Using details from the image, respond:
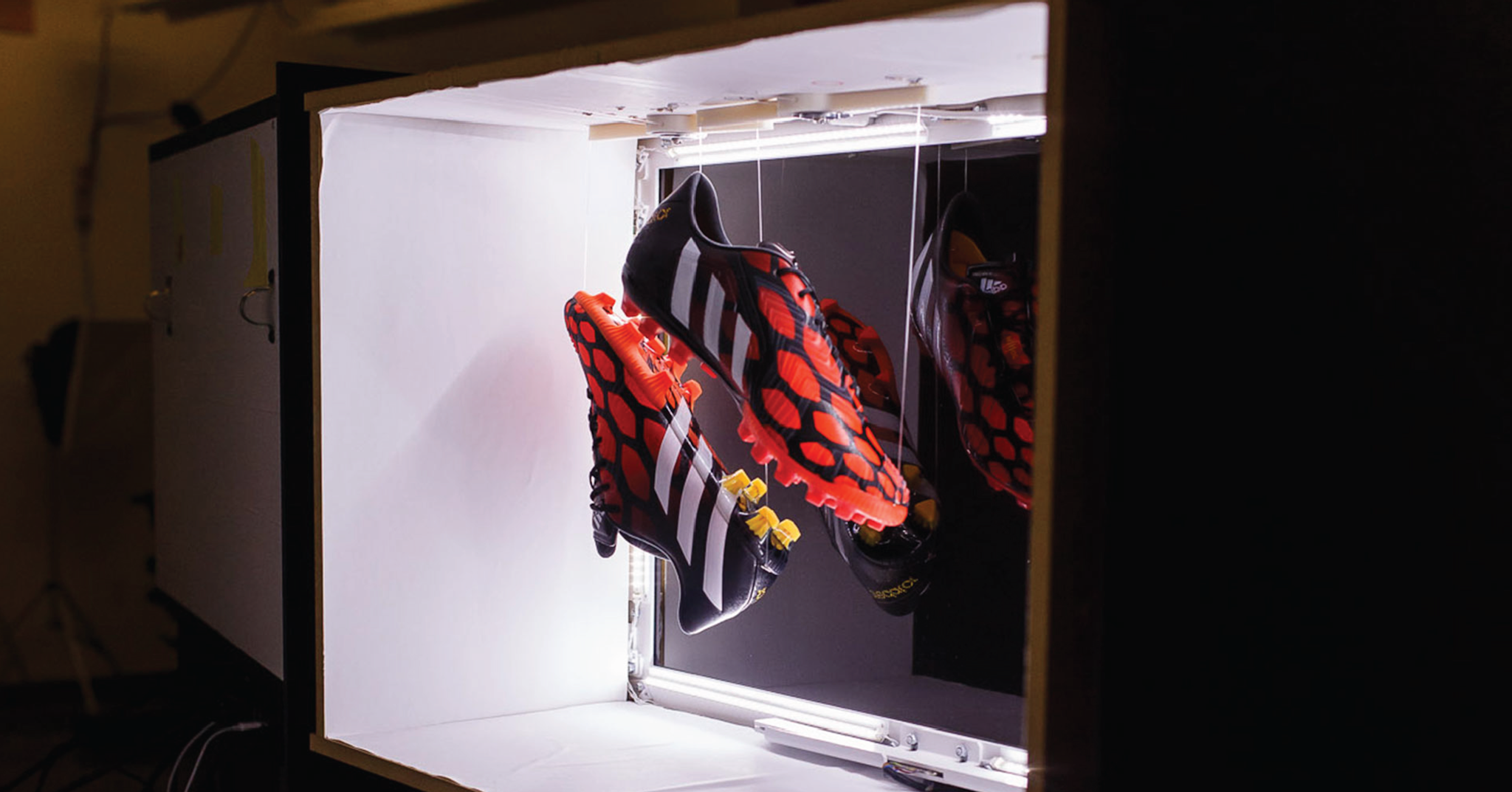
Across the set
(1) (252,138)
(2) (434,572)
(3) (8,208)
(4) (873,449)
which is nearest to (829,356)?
(4) (873,449)

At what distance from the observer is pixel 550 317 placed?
1.34 meters

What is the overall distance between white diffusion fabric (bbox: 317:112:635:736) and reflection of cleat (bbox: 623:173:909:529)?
0.27 m

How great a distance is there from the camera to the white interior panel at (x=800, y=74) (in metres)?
0.73

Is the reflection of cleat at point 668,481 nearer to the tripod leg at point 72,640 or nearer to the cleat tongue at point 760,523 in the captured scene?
the cleat tongue at point 760,523

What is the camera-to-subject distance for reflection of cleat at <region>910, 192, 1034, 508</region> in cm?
97

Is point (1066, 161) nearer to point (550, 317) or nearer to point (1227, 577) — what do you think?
point (1227, 577)

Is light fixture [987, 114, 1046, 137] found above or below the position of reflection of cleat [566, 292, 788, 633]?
above

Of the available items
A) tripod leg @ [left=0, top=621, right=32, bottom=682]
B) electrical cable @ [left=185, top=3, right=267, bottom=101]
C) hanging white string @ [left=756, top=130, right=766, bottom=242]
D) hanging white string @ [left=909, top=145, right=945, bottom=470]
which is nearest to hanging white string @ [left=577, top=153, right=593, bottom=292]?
hanging white string @ [left=756, top=130, right=766, bottom=242]

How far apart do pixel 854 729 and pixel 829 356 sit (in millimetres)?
419

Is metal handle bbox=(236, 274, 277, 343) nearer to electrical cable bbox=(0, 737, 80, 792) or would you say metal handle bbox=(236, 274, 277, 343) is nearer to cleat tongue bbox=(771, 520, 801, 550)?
cleat tongue bbox=(771, 520, 801, 550)

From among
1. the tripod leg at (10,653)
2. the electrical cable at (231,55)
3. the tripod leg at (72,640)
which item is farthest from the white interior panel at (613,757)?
the electrical cable at (231,55)

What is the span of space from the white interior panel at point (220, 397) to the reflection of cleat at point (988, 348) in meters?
A: 0.75

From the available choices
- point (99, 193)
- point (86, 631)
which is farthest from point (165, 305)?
point (86, 631)

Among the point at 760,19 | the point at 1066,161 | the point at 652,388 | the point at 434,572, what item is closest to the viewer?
the point at 1066,161
